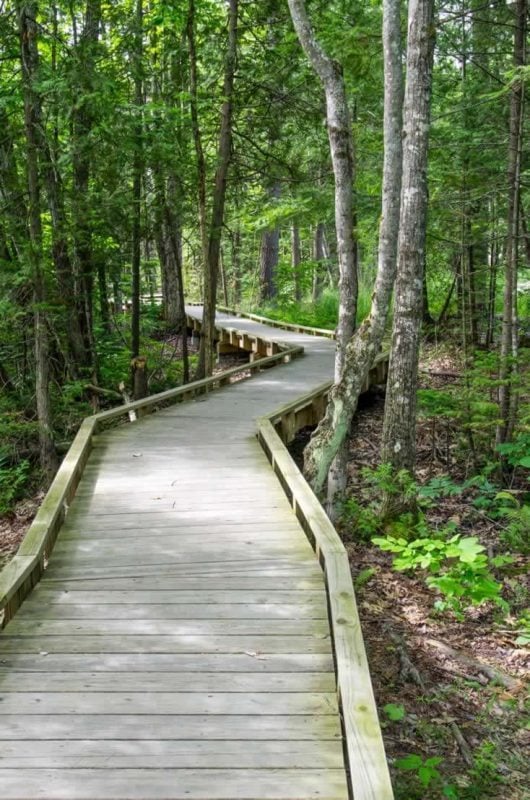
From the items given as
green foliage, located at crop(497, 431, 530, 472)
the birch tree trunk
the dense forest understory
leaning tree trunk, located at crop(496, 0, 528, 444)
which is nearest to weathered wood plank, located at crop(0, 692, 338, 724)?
the dense forest understory

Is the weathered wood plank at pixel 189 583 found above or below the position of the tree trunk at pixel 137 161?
below

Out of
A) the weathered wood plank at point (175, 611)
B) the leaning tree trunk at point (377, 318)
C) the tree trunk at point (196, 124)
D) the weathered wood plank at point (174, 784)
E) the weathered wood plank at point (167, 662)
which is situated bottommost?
the weathered wood plank at point (174, 784)

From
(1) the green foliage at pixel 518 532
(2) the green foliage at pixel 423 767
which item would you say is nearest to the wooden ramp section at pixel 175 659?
(2) the green foliage at pixel 423 767

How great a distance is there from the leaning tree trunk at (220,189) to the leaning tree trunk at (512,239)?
5027 mm

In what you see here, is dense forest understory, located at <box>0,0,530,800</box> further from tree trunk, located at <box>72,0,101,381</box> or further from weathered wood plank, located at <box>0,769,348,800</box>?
weathered wood plank, located at <box>0,769,348,800</box>

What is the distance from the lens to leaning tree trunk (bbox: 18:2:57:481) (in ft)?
31.0

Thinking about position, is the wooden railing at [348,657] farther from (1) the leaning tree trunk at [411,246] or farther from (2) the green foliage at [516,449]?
(2) the green foliage at [516,449]

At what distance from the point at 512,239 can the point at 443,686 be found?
6800 mm

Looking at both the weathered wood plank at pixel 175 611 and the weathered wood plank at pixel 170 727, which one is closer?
the weathered wood plank at pixel 170 727

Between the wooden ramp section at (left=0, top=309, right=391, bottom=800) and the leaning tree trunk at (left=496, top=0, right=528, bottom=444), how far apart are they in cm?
472

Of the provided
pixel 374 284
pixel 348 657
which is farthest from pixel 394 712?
pixel 374 284

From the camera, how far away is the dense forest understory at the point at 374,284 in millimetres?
5410

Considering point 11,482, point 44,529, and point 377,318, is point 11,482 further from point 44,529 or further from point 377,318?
point 377,318

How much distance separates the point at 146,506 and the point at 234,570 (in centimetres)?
170
